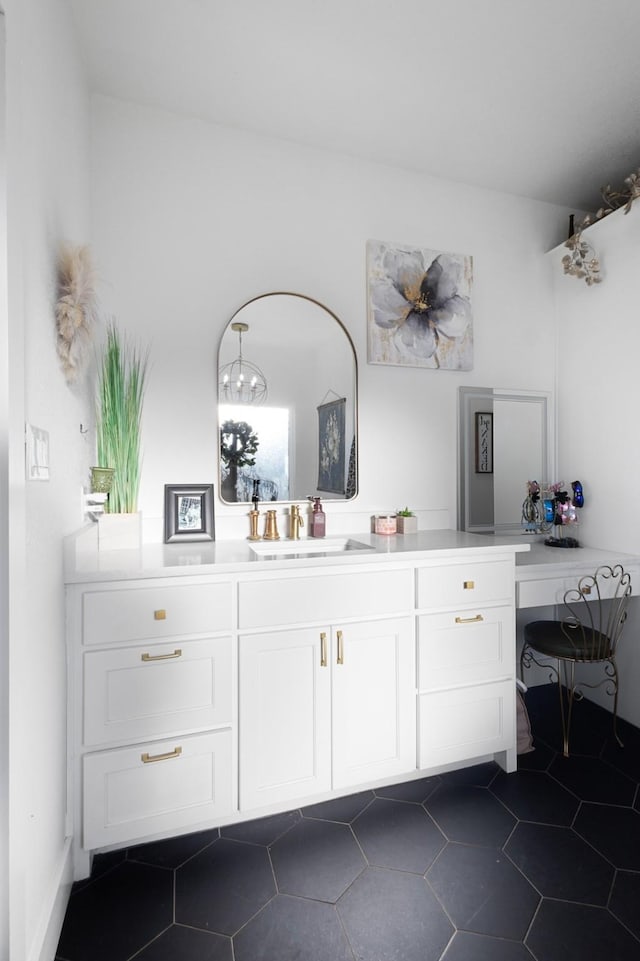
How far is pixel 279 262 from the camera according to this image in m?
2.30

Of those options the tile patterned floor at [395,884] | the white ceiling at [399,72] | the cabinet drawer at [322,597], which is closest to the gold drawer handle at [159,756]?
the tile patterned floor at [395,884]

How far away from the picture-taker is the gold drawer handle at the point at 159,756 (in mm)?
1543

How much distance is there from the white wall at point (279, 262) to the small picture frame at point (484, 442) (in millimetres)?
167

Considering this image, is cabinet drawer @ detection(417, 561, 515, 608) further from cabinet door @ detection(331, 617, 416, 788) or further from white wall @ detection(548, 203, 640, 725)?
white wall @ detection(548, 203, 640, 725)

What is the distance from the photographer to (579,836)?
65.5 inches

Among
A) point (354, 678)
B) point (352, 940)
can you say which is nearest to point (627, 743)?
point (354, 678)

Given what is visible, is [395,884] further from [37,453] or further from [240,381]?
[240,381]

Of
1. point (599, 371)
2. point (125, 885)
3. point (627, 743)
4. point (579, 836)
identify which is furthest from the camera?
point (599, 371)

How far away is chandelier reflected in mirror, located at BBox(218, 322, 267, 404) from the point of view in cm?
220

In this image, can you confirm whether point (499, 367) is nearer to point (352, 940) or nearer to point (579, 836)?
point (579, 836)

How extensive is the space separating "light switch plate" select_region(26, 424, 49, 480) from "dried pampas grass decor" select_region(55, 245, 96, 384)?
1.06ft

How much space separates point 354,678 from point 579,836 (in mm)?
908

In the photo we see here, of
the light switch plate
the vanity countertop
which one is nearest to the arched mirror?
the vanity countertop

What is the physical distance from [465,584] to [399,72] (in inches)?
79.9
